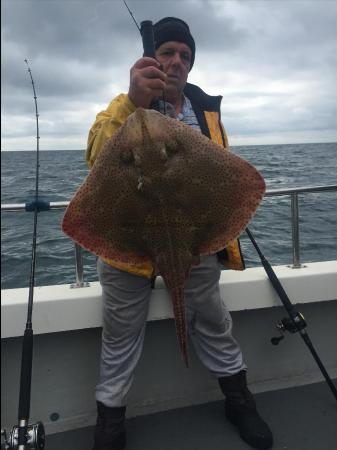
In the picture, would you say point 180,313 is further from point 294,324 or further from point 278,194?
point 278,194

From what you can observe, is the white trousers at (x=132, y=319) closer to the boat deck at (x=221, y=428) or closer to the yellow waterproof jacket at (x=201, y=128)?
the yellow waterproof jacket at (x=201, y=128)

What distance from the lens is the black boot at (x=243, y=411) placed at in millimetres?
2719

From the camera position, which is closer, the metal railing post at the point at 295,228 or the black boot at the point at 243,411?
the black boot at the point at 243,411

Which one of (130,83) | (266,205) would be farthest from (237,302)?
(266,205)

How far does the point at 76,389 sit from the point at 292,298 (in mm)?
1785

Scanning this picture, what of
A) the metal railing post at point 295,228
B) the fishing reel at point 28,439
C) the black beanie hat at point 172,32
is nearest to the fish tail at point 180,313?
the fishing reel at point 28,439

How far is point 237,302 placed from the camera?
3.13 meters

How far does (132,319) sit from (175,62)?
159 centimetres

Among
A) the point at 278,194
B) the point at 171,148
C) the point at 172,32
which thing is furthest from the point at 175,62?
the point at 278,194

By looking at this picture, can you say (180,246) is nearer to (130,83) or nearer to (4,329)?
(130,83)

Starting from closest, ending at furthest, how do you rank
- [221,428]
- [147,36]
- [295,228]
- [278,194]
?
[147,36] → [221,428] → [278,194] → [295,228]

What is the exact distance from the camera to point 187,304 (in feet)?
8.84

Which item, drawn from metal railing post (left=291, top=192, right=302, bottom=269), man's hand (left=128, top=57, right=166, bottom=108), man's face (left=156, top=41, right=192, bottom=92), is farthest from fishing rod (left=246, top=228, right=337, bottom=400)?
man's hand (left=128, top=57, right=166, bottom=108)

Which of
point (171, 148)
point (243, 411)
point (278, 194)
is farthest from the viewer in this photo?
point (278, 194)
